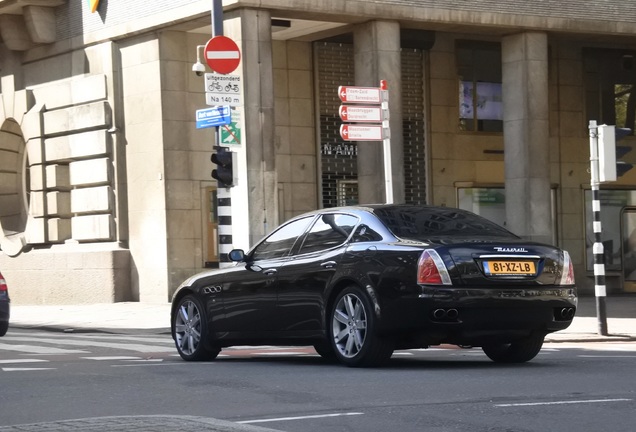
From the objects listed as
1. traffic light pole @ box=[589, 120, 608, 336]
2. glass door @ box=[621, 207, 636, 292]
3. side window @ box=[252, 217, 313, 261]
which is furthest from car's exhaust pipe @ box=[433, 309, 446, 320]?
glass door @ box=[621, 207, 636, 292]

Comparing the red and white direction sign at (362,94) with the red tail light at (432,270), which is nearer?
the red tail light at (432,270)

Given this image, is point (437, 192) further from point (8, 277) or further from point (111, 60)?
point (8, 277)

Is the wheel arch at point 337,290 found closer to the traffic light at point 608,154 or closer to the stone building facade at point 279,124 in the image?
the traffic light at point 608,154

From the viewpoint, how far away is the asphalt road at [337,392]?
826 cm

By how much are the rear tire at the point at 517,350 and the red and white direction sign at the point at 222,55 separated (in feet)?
37.2

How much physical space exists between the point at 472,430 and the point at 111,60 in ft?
77.5

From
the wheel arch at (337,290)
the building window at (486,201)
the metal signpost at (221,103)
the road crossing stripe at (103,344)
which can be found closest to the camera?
the wheel arch at (337,290)

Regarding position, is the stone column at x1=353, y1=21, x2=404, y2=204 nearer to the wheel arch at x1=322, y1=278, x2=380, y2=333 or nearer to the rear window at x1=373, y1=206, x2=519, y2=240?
the rear window at x1=373, y1=206, x2=519, y2=240

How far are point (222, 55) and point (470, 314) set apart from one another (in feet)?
41.3

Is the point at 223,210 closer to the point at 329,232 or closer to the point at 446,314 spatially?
the point at 329,232

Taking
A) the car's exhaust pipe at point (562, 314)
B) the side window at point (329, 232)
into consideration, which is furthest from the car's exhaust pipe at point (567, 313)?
the side window at point (329, 232)

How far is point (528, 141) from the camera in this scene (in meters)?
30.2

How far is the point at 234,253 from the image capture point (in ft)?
44.2

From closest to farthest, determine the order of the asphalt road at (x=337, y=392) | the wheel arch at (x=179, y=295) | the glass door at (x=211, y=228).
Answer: the asphalt road at (x=337, y=392)
the wheel arch at (x=179, y=295)
the glass door at (x=211, y=228)
